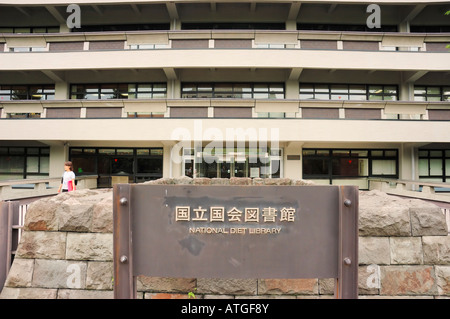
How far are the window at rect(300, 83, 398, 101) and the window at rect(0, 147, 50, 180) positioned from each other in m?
16.5

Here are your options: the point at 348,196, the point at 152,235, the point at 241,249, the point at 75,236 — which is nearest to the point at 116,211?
the point at 152,235

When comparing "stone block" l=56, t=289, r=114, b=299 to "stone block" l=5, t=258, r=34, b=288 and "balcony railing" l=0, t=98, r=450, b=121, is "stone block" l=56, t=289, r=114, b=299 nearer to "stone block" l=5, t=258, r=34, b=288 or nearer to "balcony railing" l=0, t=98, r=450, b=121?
"stone block" l=5, t=258, r=34, b=288

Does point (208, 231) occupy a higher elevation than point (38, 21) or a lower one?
lower

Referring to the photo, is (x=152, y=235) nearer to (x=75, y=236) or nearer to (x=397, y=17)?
(x=75, y=236)

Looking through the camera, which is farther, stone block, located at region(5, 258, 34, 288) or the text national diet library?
stone block, located at region(5, 258, 34, 288)

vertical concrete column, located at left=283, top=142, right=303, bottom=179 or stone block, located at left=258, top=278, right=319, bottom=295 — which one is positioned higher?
vertical concrete column, located at left=283, top=142, right=303, bottom=179

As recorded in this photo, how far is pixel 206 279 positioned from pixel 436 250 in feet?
8.36

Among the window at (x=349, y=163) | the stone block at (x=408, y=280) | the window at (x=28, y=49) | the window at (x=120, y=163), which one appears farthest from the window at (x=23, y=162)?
the stone block at (x=408, y=280)

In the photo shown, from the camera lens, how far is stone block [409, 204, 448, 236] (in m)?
2.64

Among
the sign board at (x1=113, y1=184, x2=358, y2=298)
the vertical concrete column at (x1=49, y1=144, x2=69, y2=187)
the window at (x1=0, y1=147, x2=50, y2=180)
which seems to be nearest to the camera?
the sign board at (x1=113, y1=184, x2=358, y2=298)

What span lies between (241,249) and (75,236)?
6.70 feet

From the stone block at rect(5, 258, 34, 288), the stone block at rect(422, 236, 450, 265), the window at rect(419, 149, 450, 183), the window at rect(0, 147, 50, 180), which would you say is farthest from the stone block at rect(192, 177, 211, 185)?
the window at rect(419, 149, 450, 183)

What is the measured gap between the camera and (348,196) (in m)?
1.92

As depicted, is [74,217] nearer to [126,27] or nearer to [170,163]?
[170,163]
